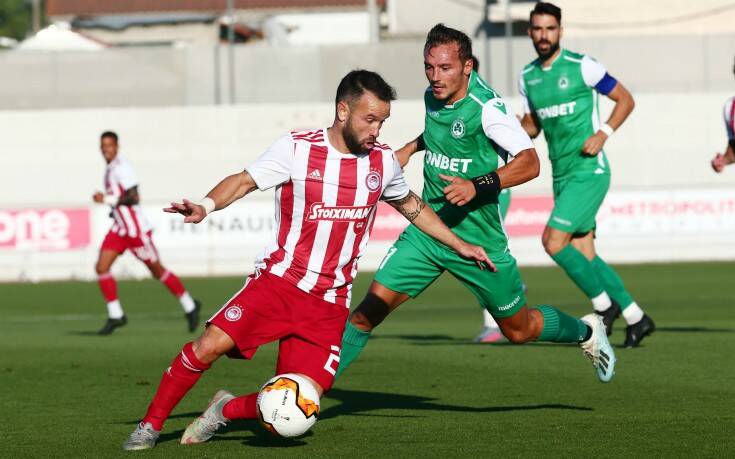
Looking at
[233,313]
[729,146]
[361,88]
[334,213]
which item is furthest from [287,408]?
[729,146]

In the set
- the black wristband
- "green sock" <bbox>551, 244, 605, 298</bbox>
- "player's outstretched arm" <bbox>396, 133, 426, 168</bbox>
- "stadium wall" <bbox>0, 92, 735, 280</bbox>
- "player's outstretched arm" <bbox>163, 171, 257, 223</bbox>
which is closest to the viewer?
"player's outstretched arm" <bbox>163, 171, 257, 223</bbox>

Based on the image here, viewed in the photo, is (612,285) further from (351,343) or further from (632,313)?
(351,343)

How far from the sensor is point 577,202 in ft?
37.9

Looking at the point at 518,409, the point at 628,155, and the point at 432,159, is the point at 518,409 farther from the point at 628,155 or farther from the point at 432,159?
the point at 628,155

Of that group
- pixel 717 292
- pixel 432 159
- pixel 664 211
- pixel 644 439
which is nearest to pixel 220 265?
pixel 664 211

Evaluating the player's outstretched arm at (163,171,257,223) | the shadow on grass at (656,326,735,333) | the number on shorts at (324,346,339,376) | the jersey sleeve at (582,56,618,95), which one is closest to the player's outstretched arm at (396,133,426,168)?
the number on shorts at (324,346,339,376)

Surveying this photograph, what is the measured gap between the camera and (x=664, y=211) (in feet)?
86.9

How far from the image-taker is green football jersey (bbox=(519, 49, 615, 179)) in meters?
11.6

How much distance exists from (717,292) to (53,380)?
445 inches

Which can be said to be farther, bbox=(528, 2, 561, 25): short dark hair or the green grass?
bbox=(528, 2, 561, 25): short dark hair

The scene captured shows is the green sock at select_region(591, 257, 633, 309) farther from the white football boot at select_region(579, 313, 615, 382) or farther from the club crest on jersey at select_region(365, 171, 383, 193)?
the club crest on jersey at select_region(365, 171, 383, 193)

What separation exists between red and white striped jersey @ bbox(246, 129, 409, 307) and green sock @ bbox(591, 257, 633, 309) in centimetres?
474

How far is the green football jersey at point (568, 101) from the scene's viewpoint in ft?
38.2

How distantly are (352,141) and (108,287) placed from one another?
8976 millimetres
